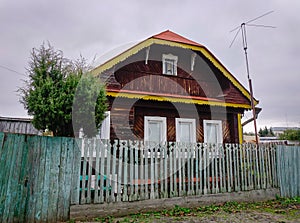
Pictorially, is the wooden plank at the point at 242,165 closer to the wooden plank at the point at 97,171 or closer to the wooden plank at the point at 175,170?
the wooden plank at the point at 175,170

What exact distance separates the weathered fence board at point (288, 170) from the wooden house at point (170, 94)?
9.63 ft

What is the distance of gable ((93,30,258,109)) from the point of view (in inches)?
346

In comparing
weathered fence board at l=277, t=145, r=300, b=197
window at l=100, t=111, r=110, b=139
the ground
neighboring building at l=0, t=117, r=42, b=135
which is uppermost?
neighboring building at l=0, t=117, r=42, b=135

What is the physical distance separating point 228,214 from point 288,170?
3251 millimetres

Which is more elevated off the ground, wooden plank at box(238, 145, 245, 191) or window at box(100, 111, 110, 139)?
window at box(100, 111, 110, 139)

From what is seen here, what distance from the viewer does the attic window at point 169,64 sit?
10328 mm

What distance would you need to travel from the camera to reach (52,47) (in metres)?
5.30

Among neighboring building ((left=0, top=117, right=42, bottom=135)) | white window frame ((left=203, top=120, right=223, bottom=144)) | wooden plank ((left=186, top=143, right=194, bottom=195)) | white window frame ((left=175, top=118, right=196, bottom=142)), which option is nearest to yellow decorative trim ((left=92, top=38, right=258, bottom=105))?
white window frame ((left=203, top=120, right=223, bottom=144))

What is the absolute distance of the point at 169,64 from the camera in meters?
10.5

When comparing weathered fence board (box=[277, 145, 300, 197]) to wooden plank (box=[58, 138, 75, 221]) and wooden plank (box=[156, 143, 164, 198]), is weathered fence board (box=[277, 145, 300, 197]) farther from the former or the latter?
wooden plank (box=[58, 138, 75, 221])

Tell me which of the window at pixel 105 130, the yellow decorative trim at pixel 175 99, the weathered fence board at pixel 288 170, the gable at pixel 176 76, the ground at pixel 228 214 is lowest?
the ground at pixel 228 214

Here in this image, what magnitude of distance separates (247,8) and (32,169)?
37.0 feet

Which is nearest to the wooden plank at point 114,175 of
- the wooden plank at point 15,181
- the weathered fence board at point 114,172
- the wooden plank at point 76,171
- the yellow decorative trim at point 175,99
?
the weathered fence board at point 114,172

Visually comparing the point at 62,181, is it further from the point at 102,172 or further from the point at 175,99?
the point at 175,99
